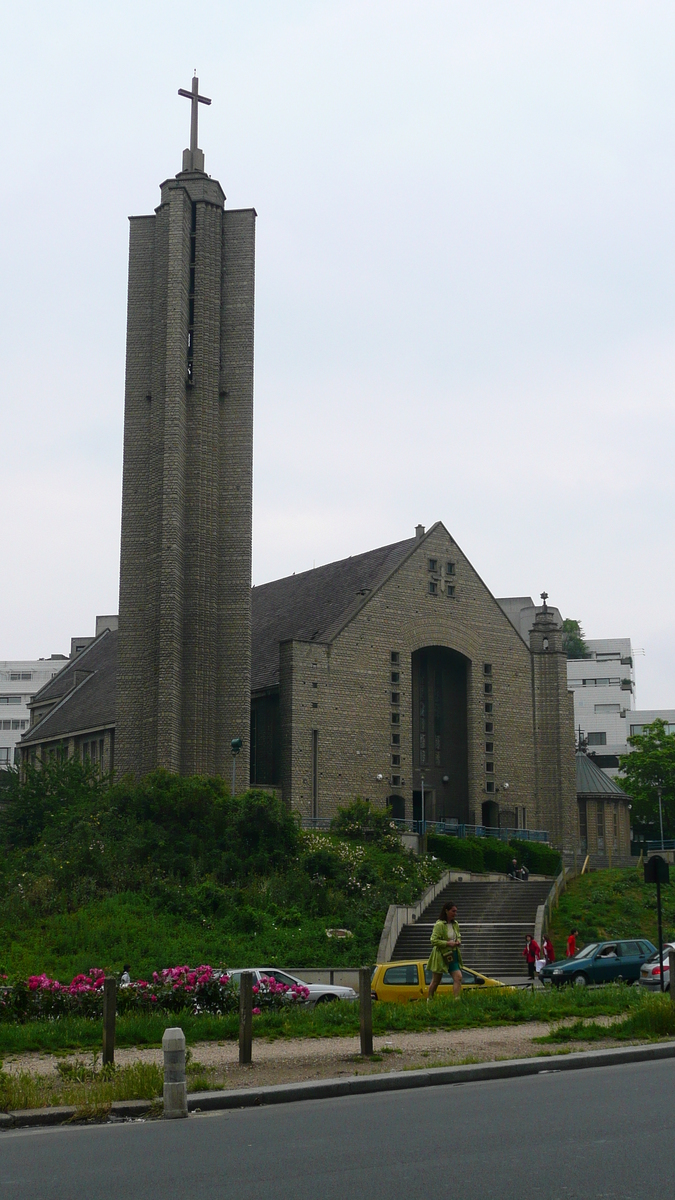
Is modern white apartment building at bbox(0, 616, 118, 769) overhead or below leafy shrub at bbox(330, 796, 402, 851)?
overhead

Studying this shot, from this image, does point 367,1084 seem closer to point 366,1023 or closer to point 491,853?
point 366,1023

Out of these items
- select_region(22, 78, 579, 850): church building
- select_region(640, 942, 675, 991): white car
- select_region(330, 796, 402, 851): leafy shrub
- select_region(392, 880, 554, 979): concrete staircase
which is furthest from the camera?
select_region(22, 78, 579, 850): church building

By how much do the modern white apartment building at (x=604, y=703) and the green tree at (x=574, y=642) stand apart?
539 centimetres

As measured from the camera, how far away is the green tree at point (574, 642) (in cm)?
13012

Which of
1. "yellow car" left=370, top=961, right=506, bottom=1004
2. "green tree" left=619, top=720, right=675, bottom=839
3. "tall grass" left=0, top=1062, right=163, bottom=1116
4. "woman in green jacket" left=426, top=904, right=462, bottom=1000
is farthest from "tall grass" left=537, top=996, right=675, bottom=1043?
"green tree" left=619, top=720, right=675, bottom=839

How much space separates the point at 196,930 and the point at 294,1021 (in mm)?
21977

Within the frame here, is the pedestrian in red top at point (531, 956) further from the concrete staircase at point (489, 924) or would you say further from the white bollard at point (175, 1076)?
the white bollard at point (175, 1076)

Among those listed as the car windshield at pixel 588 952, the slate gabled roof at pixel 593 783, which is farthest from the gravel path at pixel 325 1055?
the slate gabled roof at pixel 593 783

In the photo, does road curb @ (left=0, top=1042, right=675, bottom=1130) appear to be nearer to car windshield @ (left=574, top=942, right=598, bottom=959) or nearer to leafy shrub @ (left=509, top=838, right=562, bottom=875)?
car windshield @ (left=574, top=942, right=598, bottom=959)

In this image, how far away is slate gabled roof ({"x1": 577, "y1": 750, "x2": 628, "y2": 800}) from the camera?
2685 inches

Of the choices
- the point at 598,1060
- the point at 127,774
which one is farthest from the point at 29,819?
the point at 598,1060

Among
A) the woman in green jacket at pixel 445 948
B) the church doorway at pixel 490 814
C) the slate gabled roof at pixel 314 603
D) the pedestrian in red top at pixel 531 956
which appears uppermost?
the slate gabled roof at pixel 314 603

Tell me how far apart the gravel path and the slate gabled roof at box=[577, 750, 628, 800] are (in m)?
51.9

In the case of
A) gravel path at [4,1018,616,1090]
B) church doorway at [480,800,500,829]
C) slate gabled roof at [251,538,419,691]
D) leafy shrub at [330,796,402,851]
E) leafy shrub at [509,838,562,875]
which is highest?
slate gabled roof at [251,538,419,691]
